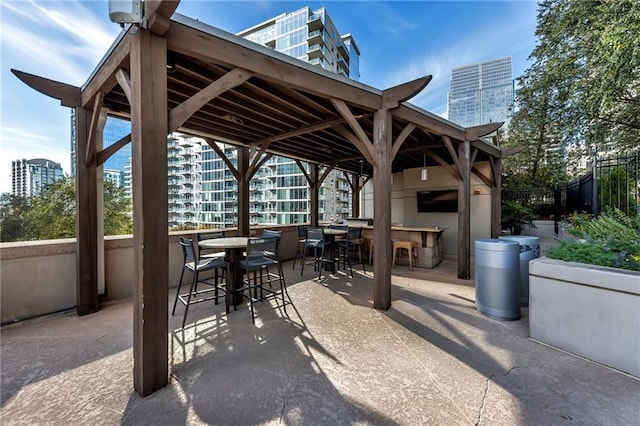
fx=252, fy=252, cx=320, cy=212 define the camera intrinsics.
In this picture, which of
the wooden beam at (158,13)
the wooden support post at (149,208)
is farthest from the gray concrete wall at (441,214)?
the wooden beam at (158,13)

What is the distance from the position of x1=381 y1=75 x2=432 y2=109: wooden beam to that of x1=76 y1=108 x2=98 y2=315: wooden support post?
3.93m

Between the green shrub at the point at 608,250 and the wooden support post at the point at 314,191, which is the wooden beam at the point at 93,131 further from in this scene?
the wooden support post at the point at 314,191

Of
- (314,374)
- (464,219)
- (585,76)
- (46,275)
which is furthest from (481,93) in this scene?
(46,275)

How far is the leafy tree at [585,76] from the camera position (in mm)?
4547

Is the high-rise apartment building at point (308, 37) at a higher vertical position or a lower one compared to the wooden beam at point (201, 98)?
higher

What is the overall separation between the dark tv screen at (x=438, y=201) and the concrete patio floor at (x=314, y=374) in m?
4.74

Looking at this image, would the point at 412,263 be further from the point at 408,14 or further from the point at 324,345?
the point at 408,14

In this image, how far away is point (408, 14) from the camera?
8867 mm

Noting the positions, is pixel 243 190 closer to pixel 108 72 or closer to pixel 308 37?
pixel 108 72

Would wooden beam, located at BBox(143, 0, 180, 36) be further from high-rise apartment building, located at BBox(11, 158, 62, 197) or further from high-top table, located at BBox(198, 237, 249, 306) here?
high-rise apartment building, located at BBox(11, 158, 62, 197)

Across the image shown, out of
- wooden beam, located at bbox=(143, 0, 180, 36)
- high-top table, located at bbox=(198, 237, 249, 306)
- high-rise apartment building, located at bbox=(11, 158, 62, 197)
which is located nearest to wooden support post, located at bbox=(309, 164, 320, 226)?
high-top table, located at bbox=(198, 237, 249, 306)

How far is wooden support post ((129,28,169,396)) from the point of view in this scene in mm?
1829

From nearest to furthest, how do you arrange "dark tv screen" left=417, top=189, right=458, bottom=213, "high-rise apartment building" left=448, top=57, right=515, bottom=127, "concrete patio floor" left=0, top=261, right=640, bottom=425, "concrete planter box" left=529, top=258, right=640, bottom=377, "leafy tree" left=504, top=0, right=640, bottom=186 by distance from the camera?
1. "concrete patio floor" left=0, top=261, right=640, bottom=425
2. "concrete planter box" left=529, top=258, right=640, bottom=377
3. "leafy tree" left=504, top=0, right=640, bottom=186
4. "dark tv screen" left=417, top=189, right=458, bottom=213
5. "high-rise apartment building" left=448, top=57, right=515, bottom=127

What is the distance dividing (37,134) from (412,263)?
10526 millimetres
